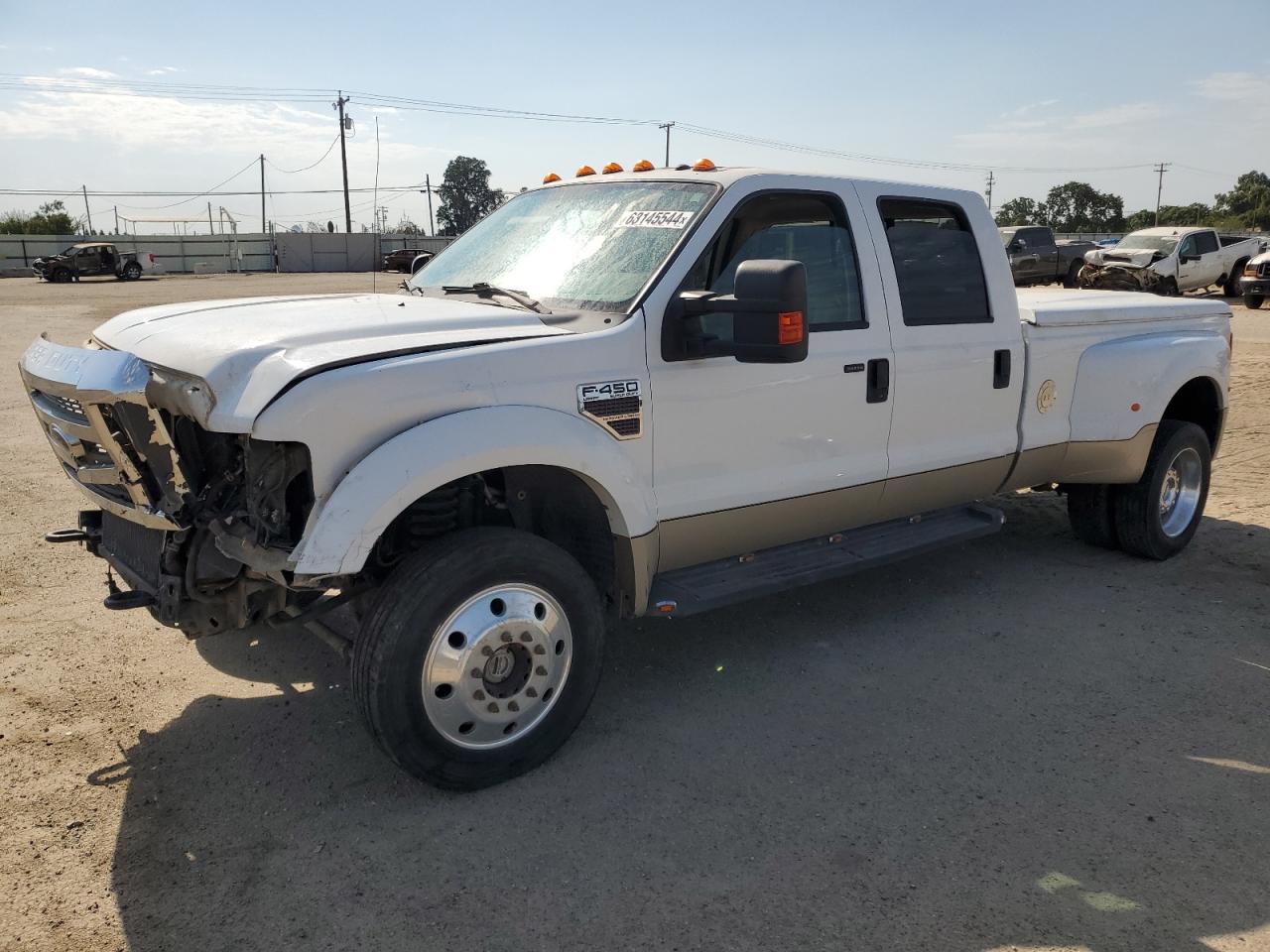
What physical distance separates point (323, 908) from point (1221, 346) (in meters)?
5.68

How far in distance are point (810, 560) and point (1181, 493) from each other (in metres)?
3.02

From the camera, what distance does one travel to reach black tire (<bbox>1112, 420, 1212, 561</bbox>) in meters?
5.74

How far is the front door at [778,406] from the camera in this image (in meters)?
3.80

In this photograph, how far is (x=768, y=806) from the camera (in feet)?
11.0

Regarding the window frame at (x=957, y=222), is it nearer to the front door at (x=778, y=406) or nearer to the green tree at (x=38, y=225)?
the front door at (x=778, y=406)

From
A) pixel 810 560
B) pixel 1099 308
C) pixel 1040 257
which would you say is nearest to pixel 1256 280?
pixel 1040 257

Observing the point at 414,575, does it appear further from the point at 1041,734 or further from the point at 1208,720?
the point at 1208,720

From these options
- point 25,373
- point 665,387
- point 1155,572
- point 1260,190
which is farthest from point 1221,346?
point 1260,190

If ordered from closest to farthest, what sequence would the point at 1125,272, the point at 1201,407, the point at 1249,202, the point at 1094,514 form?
the point at 1094,514
the point at 1201,407
the point at 1125,272
the point at 1249,202

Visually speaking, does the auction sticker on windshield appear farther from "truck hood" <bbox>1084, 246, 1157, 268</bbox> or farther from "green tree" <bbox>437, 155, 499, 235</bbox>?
"green tree" <bbox>437, 155, 499, 235</bbox>

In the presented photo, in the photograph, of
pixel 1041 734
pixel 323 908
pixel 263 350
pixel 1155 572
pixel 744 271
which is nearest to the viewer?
pixel 323 908

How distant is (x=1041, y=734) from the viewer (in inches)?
152

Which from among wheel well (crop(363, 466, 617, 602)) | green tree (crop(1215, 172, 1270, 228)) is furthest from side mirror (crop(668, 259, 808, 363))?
green tree (crop(1215, 172, 1270, 228))

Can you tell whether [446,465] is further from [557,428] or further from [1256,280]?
[1256,280]
